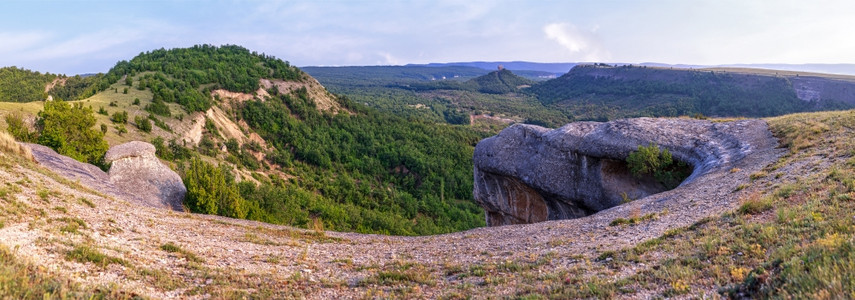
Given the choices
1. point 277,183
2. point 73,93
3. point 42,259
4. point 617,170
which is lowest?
point 277,183

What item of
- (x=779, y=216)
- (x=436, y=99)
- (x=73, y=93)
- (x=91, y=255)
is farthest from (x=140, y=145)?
(x=436, y=99)

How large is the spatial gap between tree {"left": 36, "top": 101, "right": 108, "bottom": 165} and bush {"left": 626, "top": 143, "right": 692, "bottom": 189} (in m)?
27.5

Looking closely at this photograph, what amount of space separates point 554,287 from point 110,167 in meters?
22.5

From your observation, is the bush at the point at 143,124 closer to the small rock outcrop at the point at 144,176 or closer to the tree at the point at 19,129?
the tree at the point at 19,129

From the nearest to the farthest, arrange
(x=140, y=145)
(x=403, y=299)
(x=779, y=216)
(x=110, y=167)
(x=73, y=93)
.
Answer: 1. (x=403, y=299)
2. (x=779, y=216)
3. (x=110, y=167)
4. (x=140, y=145)
5. (x=73, y=93)

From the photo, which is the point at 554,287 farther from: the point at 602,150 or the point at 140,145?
the point at 140,145

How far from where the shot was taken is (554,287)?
661 centimetres

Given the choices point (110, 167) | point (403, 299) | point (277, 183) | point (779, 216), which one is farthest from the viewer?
point (277, 183)

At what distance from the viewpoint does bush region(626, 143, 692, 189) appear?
61.6 ft

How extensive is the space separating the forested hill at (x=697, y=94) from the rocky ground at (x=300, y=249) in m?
99.6

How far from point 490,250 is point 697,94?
128 metres

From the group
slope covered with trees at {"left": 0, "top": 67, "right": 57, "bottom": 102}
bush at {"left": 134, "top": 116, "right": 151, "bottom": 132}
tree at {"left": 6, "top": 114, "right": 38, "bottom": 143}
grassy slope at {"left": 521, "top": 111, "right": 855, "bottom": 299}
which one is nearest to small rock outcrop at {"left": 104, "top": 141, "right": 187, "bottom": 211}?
tree at {"left": 6, "top": 114, "right": 38, "bottom": 143}

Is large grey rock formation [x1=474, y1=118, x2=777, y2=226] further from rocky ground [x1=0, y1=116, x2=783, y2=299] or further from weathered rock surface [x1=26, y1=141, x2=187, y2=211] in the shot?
weathered rock surface [x1=26, y1=141, x2=187, y2=211]

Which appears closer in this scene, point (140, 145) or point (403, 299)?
point (403, 299)
